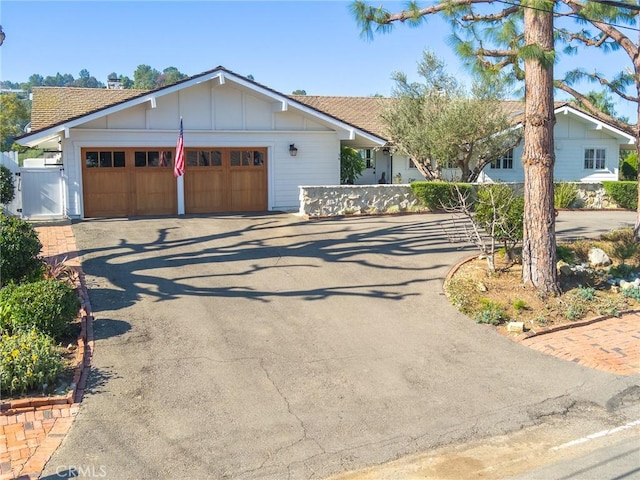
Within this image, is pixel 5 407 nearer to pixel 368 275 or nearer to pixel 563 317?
pixel 368 275

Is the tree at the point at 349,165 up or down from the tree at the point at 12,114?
down

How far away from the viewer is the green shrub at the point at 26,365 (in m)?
6.89

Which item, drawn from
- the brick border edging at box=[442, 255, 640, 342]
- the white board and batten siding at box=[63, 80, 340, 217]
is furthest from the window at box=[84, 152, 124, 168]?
the brick border edging at box=[442, 255, 640, 342]

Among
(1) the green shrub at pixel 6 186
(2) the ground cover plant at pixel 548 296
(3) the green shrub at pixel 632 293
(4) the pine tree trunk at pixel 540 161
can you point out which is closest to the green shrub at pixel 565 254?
(2) the ground cover plant at pixel 548 296

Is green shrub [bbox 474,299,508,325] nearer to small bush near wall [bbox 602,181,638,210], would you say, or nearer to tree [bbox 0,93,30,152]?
small bush near wall [bbox 602,181,638,210]

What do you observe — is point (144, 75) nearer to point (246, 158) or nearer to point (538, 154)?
point (246, 158)

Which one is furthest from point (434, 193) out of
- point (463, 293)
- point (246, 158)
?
point (463, 293)

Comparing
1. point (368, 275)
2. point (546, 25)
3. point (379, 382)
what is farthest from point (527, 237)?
point (379, 382)

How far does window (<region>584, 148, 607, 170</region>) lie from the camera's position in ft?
96.9

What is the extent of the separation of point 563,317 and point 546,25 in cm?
523

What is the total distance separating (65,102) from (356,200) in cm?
1147

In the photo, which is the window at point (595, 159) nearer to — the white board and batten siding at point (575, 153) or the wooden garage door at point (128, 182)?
the white board and batten siding at point (575, 153)

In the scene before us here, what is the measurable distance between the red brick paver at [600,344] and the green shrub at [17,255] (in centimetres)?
780

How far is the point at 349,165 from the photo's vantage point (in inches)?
999
